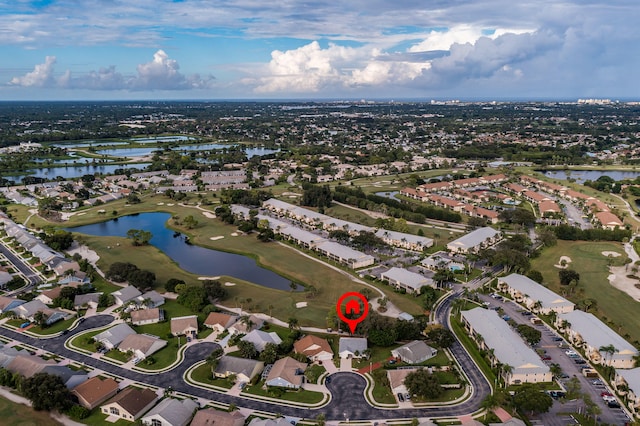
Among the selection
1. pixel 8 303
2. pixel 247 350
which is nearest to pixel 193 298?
pixel 247 350

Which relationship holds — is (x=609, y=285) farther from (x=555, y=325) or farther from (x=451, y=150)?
(x=451, y=150)

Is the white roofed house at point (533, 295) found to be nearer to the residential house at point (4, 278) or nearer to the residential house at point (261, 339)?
the residential house at point (261, 339)

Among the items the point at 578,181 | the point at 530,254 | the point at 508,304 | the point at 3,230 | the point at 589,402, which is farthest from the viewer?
the point at 578,181

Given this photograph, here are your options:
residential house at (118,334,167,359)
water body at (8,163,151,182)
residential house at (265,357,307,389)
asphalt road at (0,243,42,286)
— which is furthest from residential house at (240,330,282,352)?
water body at (8,163,151,182)

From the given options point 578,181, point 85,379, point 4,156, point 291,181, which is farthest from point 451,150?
point 4,156

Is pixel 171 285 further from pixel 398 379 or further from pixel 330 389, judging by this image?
pixel 398 379
